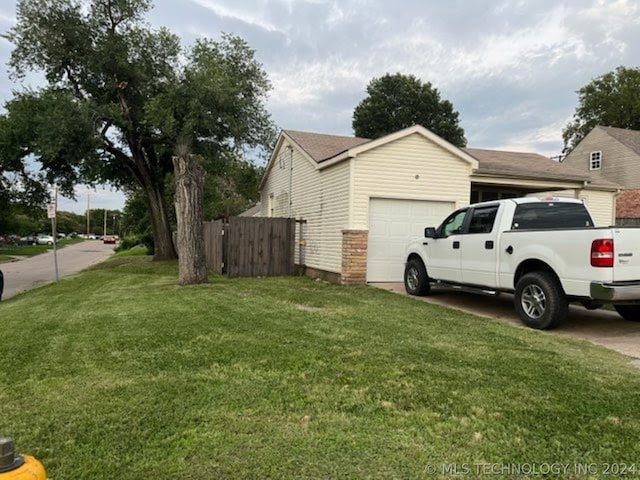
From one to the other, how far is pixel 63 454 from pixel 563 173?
1553cm

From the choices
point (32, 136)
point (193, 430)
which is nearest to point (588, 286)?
point (193, 430)

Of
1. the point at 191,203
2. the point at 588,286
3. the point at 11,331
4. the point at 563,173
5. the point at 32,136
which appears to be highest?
the point at 32,136

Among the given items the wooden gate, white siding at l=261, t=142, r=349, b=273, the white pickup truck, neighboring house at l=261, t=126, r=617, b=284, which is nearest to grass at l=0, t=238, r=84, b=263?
the wooden gate

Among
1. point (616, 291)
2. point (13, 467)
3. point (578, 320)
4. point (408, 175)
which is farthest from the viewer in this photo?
point (408, 175)

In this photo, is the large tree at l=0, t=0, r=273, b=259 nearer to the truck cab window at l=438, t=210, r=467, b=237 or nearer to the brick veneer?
the truck cab window at l=438, t=210, r=467, b=237

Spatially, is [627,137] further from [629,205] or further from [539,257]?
[539,257]

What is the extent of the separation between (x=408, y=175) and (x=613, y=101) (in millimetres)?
38772

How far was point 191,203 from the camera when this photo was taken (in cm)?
1143

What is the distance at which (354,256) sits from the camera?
11.6m

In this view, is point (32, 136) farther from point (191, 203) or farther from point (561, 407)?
point (561, 407)

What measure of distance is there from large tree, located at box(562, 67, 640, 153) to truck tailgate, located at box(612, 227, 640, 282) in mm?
41342

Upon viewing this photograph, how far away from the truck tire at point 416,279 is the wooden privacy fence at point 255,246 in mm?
4858

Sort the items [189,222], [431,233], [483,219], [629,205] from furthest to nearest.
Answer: [629,205] < [189,222] < [431,233] < [483,219]

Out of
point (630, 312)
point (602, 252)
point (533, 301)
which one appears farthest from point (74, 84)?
point (630, 312)
